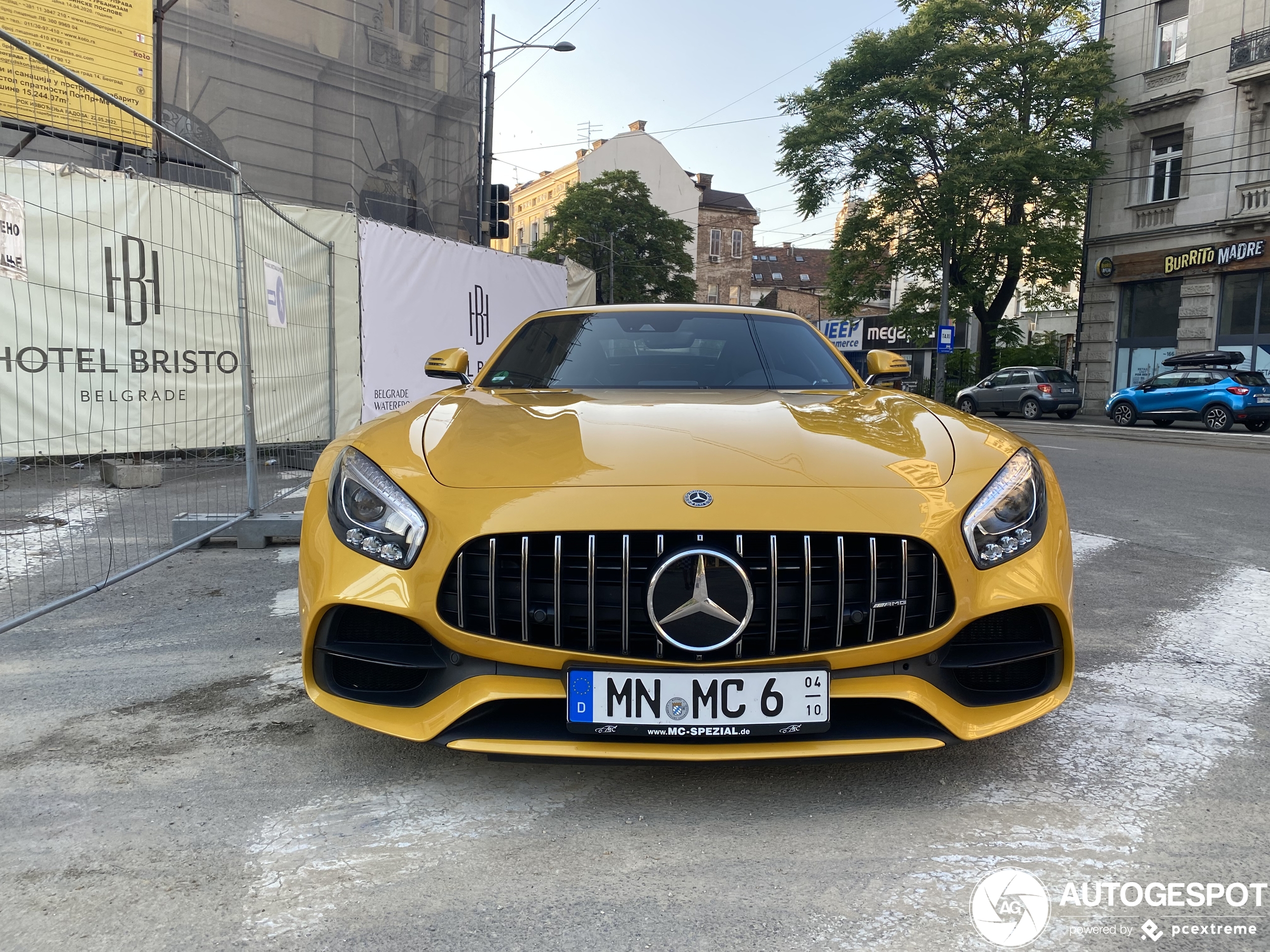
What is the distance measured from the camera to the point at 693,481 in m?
2.21

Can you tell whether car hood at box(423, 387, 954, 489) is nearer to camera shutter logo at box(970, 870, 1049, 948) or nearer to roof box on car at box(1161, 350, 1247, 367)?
camera shutter logo at box(970, 870, 1049, 948)

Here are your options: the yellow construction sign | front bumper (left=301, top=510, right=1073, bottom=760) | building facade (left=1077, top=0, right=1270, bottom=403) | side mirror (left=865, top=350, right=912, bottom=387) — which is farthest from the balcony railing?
front bumper (left=301, top=510, right=1073, bottom=760)

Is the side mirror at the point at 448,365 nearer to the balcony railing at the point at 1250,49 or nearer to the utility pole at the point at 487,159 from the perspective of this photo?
the utility pole at the point at 487,159

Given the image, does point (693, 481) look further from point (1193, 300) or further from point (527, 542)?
point (1193, 300)

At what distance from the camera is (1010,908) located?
176 centimetres

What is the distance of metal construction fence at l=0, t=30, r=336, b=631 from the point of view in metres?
5.73

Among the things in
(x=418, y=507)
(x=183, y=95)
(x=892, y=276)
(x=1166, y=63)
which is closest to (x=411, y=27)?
(x=183, y=95)

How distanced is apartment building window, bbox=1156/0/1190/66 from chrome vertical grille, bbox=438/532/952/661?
28597 mm

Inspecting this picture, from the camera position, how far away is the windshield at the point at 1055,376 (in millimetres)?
25031

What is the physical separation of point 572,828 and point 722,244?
225ft

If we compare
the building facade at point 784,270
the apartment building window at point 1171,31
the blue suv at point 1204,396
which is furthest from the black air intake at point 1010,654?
the building facade at point 784,270

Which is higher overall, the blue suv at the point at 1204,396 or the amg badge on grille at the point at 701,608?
the blue suv at the point at 1204,396

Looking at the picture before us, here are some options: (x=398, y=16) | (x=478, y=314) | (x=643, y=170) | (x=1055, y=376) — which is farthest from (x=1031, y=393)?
(x=643, y=170)

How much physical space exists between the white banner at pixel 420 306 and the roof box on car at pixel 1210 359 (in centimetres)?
1530
